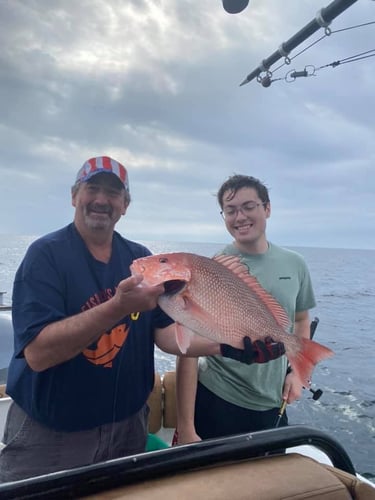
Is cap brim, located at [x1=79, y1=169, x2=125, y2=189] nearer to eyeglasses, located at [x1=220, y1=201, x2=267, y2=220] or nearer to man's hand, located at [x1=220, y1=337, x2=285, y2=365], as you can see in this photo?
eyeglasses, located at [x1=220, y1=201, x2=267, y2=220]

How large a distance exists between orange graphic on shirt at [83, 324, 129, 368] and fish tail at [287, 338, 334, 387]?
97 centimetres

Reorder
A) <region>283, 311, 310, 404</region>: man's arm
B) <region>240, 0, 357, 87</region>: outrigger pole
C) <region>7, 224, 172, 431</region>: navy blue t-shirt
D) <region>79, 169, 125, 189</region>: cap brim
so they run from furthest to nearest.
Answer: <region>240, 0, 357, 87</region>: outrigger pole, <region>283, 311, 310, 404</region>: man's arm, <region>79, 169, 125, 189</region>: cap brim, <region>7, 224, 172, 431</region>: navy blue t-shirt

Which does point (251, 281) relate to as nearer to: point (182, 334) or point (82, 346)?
point (182, 334)

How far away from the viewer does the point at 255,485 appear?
47.8 inches

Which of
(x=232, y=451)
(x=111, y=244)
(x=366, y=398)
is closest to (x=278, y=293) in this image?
(x=111, y=244)

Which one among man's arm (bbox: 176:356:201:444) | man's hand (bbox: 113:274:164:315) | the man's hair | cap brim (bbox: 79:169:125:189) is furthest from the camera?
the man's hair

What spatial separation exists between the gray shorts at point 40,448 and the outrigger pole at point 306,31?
5.19 m

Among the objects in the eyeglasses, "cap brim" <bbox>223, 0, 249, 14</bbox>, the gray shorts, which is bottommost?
the gray shorts

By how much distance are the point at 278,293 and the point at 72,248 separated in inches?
59.5

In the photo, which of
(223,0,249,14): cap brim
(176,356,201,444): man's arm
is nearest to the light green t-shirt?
(176,356,201,444): man's arm

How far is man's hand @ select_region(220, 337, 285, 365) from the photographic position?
2.18 metres

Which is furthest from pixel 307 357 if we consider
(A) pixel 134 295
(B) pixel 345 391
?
(B) pixel 345 391

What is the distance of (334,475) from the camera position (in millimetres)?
1304

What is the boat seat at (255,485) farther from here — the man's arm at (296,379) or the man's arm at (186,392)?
the man's arm at (186,392)
